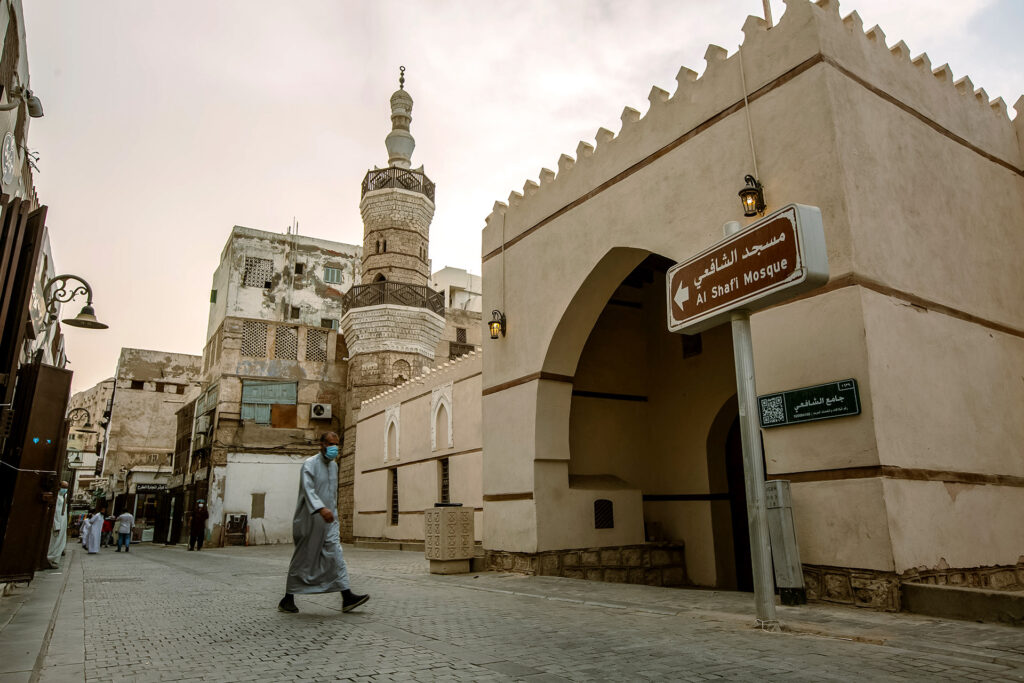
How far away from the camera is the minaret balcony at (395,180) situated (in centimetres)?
2470

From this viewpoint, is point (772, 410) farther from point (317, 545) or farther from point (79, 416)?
point (79, 416)

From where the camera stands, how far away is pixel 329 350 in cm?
2628

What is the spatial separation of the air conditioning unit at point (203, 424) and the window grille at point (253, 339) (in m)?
2.96

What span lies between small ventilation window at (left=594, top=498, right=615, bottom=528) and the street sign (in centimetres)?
500

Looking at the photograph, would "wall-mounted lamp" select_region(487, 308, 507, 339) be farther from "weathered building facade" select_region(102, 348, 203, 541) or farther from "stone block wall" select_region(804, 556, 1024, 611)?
"weathered building facade" select_region(102, 348, 203, 541)

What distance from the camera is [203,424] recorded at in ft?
84.4

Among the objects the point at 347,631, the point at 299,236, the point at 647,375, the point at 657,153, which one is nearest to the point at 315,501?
the point at 347,631

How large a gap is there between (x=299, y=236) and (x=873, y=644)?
104 feet

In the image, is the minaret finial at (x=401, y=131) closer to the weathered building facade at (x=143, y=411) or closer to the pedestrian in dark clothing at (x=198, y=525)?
the pedestrian in dark clothing at (x=198, y=525)

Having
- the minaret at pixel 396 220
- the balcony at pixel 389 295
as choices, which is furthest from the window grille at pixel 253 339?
the minaret at pixel 396 220

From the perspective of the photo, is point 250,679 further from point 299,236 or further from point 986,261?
point 299,236

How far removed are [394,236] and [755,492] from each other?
21036 millimetres

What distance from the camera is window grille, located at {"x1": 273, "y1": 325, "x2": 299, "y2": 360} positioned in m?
25.5

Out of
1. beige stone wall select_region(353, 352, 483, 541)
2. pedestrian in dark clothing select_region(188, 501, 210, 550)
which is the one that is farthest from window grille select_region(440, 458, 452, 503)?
pedestrian in dark clothing select_region(188, 501, 210, 550)
